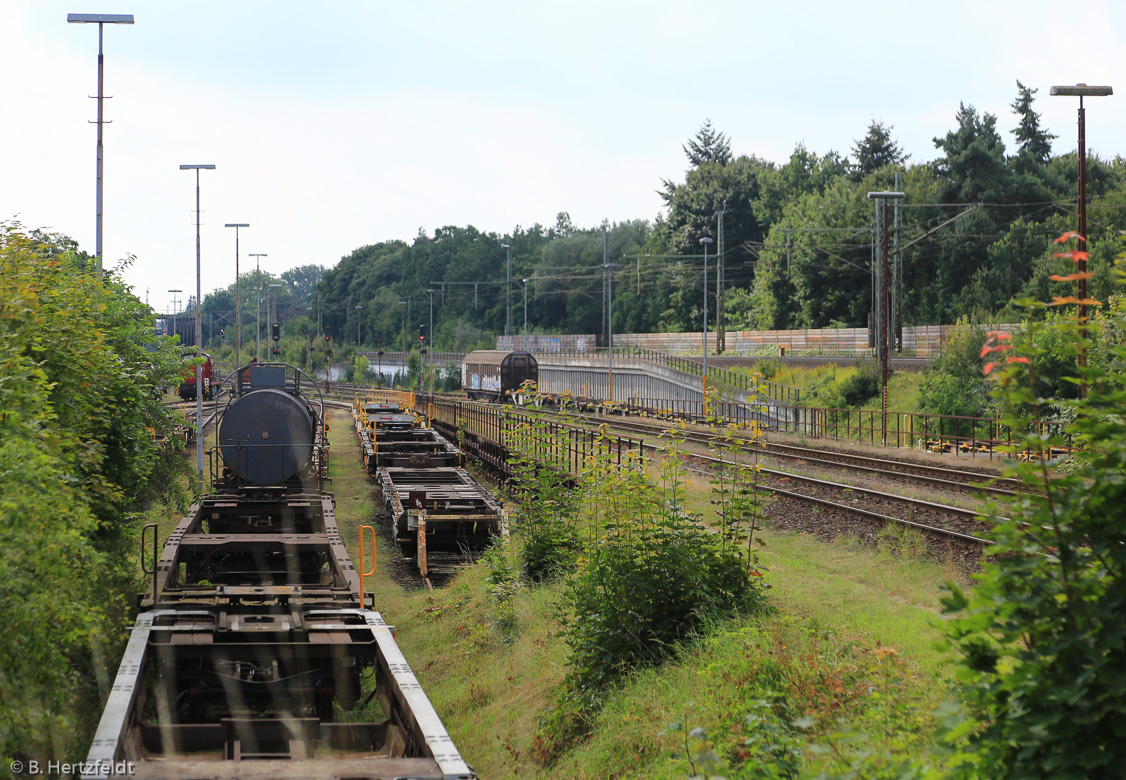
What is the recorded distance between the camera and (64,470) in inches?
265

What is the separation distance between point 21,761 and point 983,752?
561 centimetres

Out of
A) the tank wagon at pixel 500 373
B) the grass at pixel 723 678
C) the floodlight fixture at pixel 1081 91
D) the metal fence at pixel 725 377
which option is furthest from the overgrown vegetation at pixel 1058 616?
the tank wagon at pixel 500 373

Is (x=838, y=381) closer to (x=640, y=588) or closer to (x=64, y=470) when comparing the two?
(x=640, y=588)

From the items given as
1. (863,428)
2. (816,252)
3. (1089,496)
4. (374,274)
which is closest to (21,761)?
(1089,496)

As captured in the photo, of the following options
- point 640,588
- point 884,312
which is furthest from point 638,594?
point 884,312

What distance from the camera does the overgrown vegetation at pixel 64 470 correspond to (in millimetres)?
5445

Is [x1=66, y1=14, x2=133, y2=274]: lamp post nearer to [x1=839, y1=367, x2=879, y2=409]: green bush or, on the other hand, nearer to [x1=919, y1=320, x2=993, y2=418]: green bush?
[x1=919, y1=320, x2=993, y2=418]: green bush

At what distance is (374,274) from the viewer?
498 ft

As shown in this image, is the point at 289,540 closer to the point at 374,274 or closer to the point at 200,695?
the point at 200,695

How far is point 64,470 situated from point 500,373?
2208 inches

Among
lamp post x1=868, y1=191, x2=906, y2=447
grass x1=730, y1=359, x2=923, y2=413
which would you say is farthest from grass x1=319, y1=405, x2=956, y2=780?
grass x1=730, y1=359, x2=923, y2=413

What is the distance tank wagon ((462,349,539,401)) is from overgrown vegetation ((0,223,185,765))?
47.1 m

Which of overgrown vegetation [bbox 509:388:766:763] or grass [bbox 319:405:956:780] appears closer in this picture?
grass [bbox 319:405:956:780]

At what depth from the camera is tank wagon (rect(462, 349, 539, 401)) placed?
62344 mm
